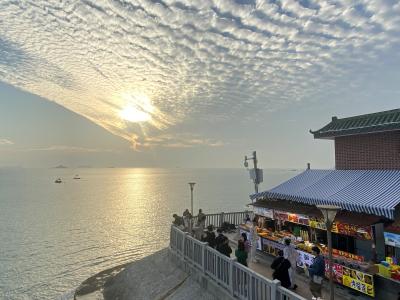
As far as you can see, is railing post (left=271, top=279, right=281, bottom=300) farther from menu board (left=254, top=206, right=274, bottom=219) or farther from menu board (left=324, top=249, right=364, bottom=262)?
menu board (left=254, top=206, right=274, bottom=219)

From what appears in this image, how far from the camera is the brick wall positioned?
44.4 feet

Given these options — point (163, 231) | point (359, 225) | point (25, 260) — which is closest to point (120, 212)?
point (163, 231)

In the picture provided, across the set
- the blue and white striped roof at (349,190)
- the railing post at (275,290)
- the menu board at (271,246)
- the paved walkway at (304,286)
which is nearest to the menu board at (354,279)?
the paved walkway at (304,286)

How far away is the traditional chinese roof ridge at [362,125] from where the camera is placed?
529 inches

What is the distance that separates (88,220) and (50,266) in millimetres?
27813

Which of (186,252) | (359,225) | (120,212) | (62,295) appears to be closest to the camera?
(359,225)

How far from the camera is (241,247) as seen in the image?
38.1 ft

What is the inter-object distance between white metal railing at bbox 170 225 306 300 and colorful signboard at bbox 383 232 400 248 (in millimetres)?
5250

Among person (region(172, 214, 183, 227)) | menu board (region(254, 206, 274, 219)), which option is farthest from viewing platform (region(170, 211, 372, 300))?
person (region(172, 214, 183, 227))

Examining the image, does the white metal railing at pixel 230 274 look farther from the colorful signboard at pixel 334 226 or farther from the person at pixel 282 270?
the colorful signboard at pixel 334 226

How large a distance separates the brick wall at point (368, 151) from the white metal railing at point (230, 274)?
28.4 ft

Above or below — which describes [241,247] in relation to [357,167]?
below

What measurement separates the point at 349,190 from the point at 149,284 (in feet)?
34.8

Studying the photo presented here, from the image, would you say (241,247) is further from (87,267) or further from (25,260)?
(25,260)
